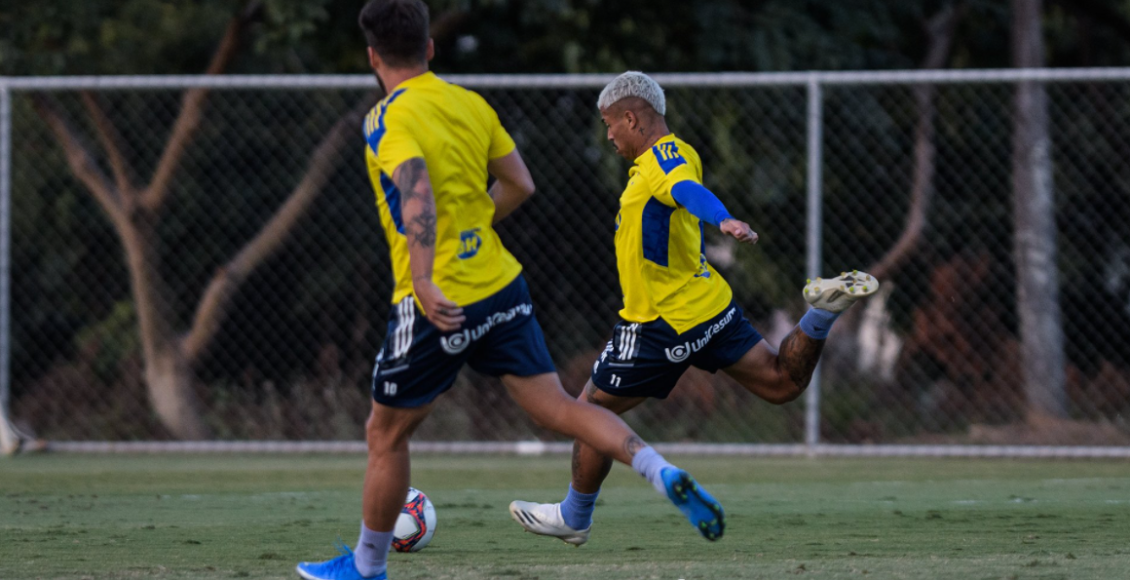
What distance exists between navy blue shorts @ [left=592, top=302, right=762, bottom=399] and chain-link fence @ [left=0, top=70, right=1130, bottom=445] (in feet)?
15.1

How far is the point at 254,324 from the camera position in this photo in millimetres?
10969

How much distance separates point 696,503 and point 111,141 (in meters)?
8.52

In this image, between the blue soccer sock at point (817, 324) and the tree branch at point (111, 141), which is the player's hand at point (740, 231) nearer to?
the blue soccer sock at point (817, 324)

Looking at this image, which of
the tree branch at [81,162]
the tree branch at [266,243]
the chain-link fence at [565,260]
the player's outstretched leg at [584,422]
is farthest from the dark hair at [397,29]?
the tree branch at [81,162]

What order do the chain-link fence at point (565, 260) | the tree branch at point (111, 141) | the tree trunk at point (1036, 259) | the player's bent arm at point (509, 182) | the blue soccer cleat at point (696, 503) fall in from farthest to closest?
the tree branch at point (111, 141) < the chain-link fence at point (565, 260) < the tree trunk at point (1036, 259) < the player's bent arm at point (509, 182) < the blue soccer cleat at point (696, 503)

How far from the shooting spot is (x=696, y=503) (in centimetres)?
393

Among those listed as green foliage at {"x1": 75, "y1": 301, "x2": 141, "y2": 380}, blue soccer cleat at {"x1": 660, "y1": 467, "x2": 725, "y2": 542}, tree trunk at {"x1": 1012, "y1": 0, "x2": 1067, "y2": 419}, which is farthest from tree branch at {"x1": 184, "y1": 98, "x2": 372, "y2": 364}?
blue soccer cleat at {"x1": 660, "y1": 467, "x2": 725, "y2": 542}

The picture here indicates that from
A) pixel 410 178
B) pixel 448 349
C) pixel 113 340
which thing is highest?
pixel 410 178

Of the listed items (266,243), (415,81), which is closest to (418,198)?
(415,81)

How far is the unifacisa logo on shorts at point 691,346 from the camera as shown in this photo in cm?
534

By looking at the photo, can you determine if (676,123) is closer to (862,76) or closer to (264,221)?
(862,76)

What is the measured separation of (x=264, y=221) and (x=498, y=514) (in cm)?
561

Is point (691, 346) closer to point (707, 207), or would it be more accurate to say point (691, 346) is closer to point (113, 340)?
point (707, 207)

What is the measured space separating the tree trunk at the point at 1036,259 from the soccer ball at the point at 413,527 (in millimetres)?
6259
